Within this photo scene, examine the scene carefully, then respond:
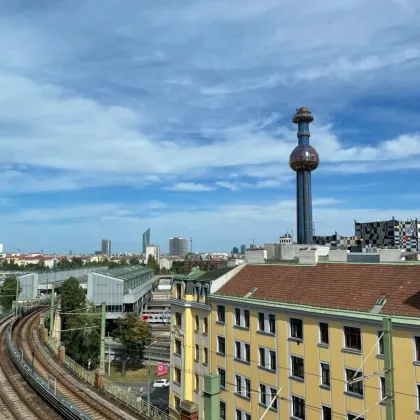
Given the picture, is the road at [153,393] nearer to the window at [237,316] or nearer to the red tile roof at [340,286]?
the window at [237,316]

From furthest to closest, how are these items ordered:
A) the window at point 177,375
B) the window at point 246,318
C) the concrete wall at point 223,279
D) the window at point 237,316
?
the window at point 177,375 < the concrete wall at point 223,279 < the window at point 237,316 < the window at point 246,318

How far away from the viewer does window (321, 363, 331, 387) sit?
105ft

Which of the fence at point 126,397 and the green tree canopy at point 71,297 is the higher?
the green tree canopy at point 71,297

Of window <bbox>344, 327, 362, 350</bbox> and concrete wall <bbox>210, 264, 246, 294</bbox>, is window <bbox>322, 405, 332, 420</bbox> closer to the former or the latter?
window <bbox>344, 327, 362, 350</bbox>

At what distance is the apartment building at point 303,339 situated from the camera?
2855 centimetres

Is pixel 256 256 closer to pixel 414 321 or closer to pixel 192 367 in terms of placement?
pixel 192 367

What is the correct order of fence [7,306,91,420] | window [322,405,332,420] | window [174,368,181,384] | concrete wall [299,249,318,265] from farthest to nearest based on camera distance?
1. window [174,368,181,384]
2. concrete wall [299,249,318,265]
3. window [322,405,332,420]
4. fence [7,306,91,420]

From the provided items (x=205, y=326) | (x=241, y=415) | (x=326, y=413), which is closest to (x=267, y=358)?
(x=326, y=413)

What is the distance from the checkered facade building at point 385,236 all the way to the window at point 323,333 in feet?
119

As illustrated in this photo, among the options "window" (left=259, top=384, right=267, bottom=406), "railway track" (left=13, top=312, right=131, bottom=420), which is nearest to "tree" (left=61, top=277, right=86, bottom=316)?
"railway track" (left=13, top=312, right=131, bottom=420)

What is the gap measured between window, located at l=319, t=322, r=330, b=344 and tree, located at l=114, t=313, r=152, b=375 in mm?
54492

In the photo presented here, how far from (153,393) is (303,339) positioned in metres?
42.7

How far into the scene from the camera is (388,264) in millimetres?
34688

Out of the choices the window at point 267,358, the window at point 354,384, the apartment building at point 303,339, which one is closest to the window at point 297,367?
the apartment building at point 303,339
